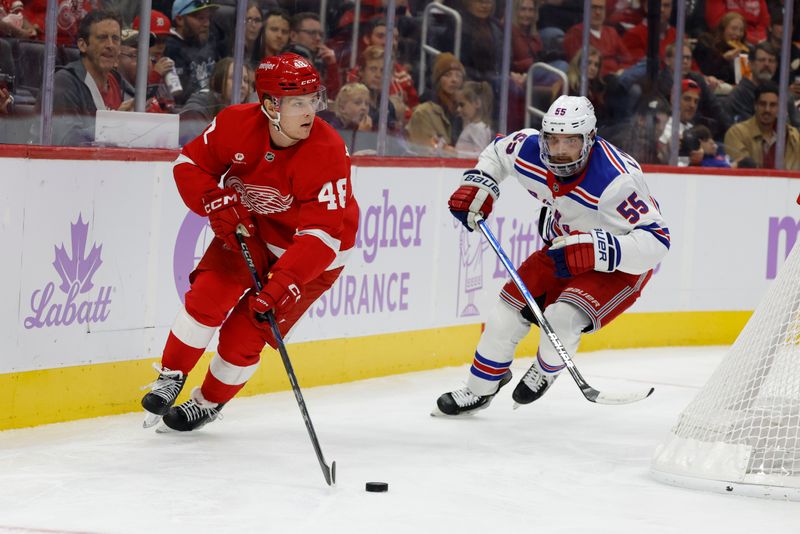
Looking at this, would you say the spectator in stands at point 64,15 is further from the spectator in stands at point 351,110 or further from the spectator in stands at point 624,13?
the spectator in stands at point 624,13

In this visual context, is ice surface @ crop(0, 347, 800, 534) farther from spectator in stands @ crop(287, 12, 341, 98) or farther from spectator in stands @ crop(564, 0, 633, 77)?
spectator in stands @ crop(564, 0, 633, 77)

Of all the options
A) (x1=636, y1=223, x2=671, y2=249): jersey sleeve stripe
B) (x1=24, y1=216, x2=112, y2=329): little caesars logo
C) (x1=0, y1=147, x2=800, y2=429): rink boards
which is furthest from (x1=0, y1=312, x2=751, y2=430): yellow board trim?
(x1=636, y1=223, x2=671, y2=249): jersey sleeve stripe

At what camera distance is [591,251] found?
4.45 metres

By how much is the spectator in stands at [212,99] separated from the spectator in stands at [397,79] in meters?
0.67

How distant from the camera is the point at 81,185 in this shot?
4.44 m

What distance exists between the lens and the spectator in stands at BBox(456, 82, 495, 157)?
259 inches

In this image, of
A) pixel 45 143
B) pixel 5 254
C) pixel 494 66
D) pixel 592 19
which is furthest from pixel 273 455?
pixel 592 19

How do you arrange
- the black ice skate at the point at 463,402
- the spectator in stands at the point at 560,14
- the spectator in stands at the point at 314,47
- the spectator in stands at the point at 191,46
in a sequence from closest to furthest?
the black ice skate at the point at 463,402 < the spectator in stands at the point at 191,46 < the spectator in stands at the point at 314,47 < the spectator in stands at the point at 560,14

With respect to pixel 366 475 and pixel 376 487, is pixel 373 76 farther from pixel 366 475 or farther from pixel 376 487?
pixel 376 487

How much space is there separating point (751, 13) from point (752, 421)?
444 centimetres

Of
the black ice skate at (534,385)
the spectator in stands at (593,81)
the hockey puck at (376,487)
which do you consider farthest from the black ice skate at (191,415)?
the spectator in stands at (593,81)

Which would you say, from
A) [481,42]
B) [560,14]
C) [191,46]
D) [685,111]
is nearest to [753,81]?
[685,111]

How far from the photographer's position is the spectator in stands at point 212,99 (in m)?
5.13

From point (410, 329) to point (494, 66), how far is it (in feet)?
4.93
